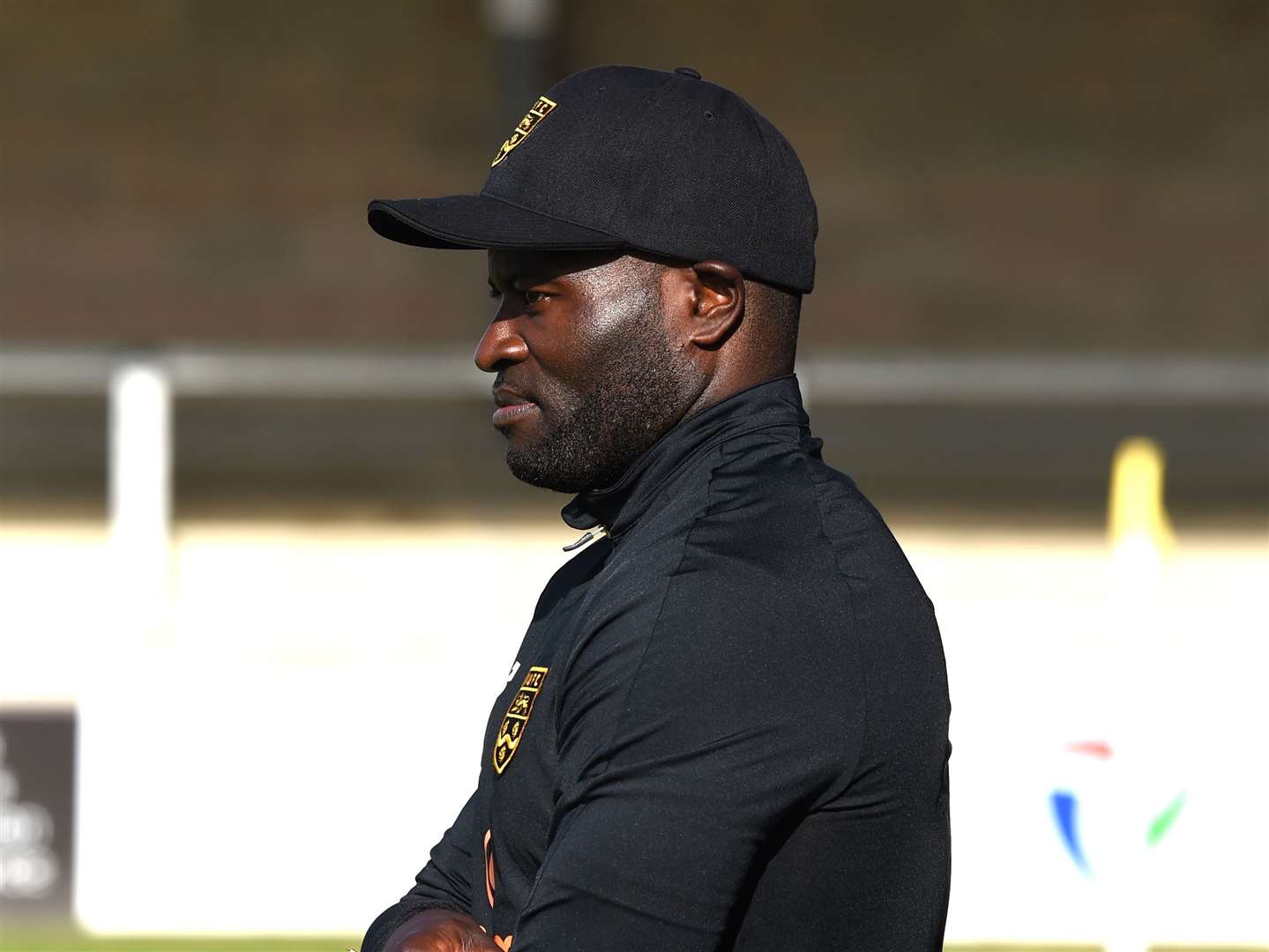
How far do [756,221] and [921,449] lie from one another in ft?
31.3

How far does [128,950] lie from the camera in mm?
6609

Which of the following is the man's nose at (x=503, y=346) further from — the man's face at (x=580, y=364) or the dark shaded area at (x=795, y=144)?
the dark shaded area at (x=795, y=144)

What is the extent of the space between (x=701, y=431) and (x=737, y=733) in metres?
0.32

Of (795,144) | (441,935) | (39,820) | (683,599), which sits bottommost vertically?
(39,820)

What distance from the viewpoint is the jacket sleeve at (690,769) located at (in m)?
1.26

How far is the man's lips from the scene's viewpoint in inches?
61.9

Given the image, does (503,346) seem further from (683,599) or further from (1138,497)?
(1138,497)

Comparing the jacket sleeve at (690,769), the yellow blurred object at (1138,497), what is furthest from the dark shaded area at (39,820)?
the jacket sleeve at (690,769)

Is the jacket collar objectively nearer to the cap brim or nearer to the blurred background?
the cap brim

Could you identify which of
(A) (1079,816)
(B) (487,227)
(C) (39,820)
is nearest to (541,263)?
(B) (487,227)

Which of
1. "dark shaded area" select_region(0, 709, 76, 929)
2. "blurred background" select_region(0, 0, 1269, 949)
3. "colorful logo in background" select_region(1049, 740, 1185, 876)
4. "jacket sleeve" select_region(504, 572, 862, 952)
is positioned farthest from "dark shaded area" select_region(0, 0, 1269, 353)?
"jacket sleeve" select_region(504, 572, 862, 952)

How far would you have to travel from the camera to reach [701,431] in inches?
59.2

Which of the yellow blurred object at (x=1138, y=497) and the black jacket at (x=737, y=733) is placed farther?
the yellow blurred object at (x=1138, y=497)

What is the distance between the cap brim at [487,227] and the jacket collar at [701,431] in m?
0.16
